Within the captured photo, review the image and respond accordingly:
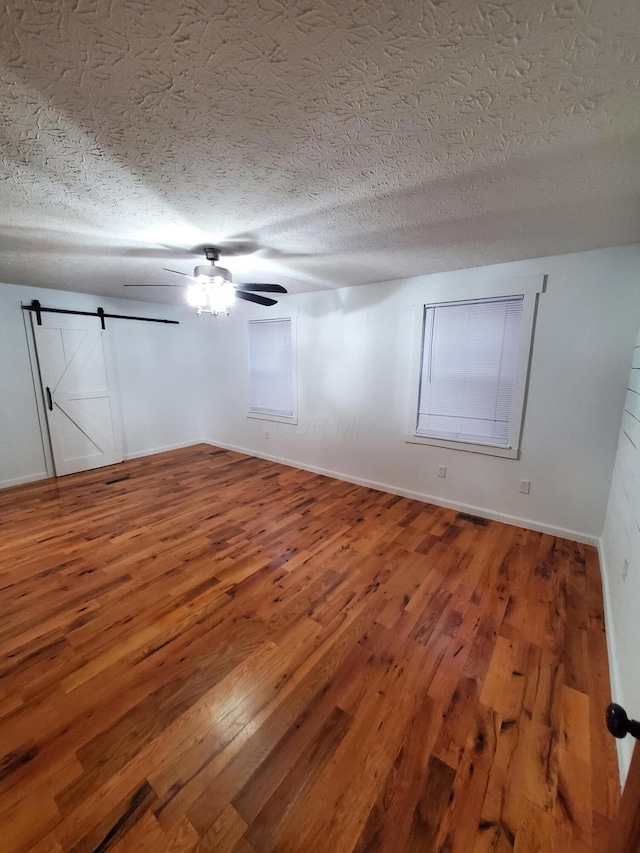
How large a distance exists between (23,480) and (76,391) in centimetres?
126

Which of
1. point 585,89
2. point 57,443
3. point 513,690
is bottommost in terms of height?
point 513,690

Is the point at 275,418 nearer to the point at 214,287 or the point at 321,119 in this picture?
the point at 214,287

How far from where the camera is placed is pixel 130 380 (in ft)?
16.1

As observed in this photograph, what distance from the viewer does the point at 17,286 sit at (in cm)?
377

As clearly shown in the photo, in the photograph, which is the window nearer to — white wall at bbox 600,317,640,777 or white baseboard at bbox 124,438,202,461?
white baseboard at bbox 124,438,202,461

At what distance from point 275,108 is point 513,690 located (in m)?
2.60

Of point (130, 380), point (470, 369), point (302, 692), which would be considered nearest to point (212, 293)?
point (470, 369)

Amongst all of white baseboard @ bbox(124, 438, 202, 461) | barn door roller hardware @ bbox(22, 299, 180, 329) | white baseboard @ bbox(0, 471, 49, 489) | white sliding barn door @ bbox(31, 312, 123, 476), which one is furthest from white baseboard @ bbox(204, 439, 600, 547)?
white baseboard @ bbox(0, 471, 49, 489)

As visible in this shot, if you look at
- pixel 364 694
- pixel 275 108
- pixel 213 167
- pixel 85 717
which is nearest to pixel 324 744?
pixel 364 694

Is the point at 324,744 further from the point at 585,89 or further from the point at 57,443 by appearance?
the point at 57,443

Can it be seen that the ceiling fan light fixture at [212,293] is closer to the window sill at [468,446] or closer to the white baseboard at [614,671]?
the window sill at [468,446]

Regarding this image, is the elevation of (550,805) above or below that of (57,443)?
below

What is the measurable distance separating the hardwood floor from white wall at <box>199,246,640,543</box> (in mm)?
467

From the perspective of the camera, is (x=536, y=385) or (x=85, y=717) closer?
(x=85, y=717)
